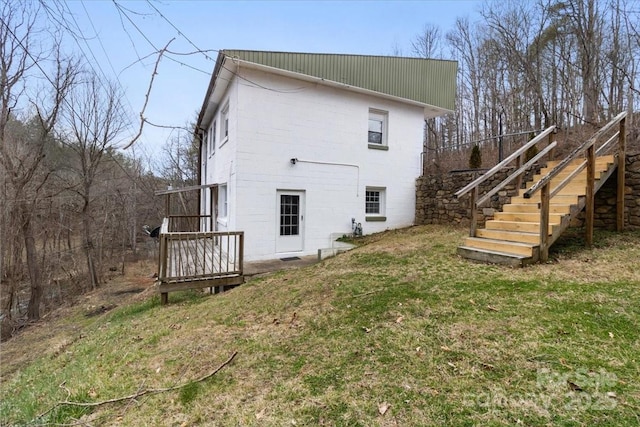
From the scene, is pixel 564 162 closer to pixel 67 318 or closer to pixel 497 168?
pixel 497 168

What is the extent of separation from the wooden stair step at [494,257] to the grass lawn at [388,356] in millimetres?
183

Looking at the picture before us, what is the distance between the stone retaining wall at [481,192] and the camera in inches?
233

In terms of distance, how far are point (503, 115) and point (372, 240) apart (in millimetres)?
12246

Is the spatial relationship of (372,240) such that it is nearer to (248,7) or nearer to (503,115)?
(248,7)

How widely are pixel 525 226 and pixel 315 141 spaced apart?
219 inches

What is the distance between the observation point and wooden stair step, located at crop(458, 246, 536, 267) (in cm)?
468

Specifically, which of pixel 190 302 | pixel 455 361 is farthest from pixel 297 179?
pixel 455 361

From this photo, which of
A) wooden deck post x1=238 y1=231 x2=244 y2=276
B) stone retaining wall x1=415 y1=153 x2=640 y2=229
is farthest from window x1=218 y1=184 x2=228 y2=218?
stone retaining wall x1=415 y1=153 x2=640 y2=229

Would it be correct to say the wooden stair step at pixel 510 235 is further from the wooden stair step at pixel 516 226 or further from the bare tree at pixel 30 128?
the bare tree at pixel 30 128

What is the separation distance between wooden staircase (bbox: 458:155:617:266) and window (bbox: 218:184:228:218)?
21.7ft

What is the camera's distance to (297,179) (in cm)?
874

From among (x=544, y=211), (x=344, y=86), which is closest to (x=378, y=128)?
(x=344, y=86)

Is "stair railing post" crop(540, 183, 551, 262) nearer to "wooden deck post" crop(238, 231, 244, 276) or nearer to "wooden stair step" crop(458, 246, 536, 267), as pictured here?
"wooden stair step" crop(458, 246, 536, 267)

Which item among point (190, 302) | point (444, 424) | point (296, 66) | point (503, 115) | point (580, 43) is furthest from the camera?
point (503, 115)
